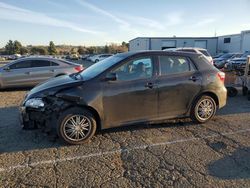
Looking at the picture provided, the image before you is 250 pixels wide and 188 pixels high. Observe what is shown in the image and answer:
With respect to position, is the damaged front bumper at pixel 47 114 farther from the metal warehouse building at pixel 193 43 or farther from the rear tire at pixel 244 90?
the metal warehouse building at pixel 193 43

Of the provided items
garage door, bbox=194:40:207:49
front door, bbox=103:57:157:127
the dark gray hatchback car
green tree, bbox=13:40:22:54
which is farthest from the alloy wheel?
green tree, bbox=13:40:22:54

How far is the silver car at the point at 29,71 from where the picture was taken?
1043 cm

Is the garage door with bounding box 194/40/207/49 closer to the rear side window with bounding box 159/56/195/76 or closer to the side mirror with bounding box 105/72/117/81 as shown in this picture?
the rear side window with bounding box 159/56/195/76

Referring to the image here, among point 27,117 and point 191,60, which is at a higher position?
point 191,60

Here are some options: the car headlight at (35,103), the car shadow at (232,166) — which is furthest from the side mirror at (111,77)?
the car shadow at (232,166)

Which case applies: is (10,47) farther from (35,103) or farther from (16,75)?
(35,103)

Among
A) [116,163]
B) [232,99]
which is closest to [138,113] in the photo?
[116,163]

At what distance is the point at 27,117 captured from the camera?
471cm

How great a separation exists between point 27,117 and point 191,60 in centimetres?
353

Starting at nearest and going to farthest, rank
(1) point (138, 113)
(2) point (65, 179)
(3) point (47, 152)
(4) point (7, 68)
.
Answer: (2) point (65, 179) < (3) point (47, 152) < (1) point (138, 113) < (4) point (7, 68)

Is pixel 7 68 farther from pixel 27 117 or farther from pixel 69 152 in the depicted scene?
pixel 69 152

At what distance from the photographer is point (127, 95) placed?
4.92 m

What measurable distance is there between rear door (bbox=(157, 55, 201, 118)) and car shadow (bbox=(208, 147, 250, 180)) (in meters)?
1.53

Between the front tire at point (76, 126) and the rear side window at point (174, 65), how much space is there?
5.73 feet
